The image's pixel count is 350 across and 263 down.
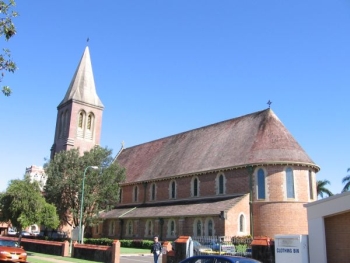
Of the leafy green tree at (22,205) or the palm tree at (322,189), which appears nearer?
the leafy green tree at (22,205)

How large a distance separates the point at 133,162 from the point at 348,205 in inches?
1501

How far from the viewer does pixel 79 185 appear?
3862 cm

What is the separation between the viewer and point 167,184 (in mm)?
41656

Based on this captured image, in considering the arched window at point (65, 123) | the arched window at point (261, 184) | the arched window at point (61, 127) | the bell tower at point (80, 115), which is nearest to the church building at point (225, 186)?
the arched window at point (261, 184)

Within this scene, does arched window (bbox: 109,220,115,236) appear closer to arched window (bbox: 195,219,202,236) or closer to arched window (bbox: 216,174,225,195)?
arched window (bbox: 195,219,202,236)

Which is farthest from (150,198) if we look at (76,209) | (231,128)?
(231,128)

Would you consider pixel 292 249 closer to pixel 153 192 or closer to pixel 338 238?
pixel 338 238

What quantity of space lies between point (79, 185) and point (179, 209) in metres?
10.7

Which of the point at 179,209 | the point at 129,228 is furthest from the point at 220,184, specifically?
the point at 129,228

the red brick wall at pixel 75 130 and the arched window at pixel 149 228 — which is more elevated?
the red brick wall at pixel 75 130

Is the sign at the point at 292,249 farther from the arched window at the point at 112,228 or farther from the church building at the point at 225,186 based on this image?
the arched window at the point at 112,228

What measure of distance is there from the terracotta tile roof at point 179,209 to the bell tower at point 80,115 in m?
12.7

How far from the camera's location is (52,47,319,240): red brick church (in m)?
32.1

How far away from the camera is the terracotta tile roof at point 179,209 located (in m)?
32.5
